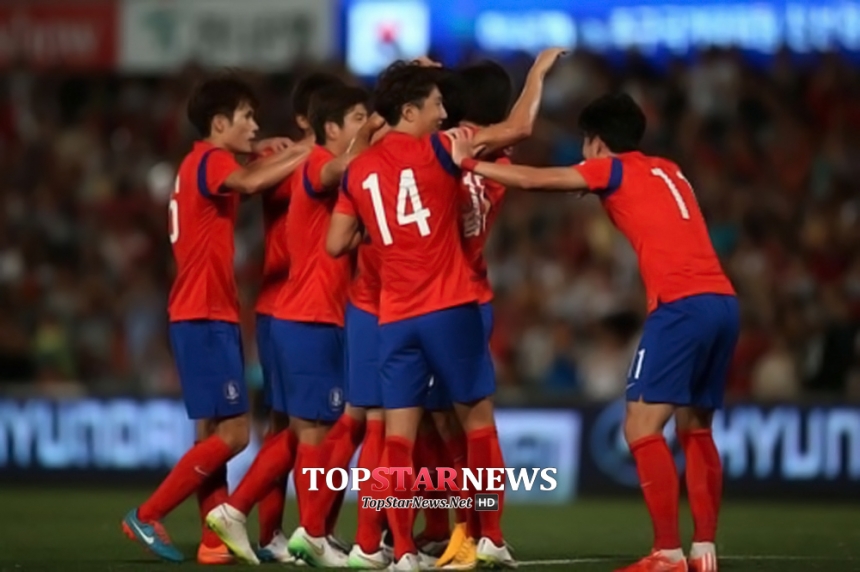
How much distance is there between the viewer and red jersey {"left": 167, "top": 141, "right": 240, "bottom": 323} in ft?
34.0

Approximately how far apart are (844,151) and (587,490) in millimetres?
4941

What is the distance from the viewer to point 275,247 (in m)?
10.7

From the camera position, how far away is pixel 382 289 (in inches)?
370

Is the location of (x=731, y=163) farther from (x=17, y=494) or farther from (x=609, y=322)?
(x=17, y=494)

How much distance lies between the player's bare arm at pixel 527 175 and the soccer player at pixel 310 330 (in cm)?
109

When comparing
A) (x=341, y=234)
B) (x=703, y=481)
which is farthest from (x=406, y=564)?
(x=341, y=234)

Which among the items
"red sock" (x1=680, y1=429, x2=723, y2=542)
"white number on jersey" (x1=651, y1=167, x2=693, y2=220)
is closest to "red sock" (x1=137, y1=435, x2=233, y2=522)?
"red sock" (x1=680, y1=429, x2=723, y2=542)

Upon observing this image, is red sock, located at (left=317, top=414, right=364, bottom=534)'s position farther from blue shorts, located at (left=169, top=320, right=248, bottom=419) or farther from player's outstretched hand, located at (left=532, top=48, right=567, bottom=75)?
player's outstretched hand, located at (left=532, top=48, right=567, bottom=75)

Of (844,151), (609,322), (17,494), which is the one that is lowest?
(17,494)

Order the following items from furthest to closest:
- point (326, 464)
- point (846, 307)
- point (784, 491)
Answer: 1. point (846, 307)
2. point (784, 491)
3. point (326, 464)

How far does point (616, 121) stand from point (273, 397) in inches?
100

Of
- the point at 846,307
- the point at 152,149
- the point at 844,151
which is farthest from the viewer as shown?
the point at 152,149

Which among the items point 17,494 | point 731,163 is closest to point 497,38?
point 731,163

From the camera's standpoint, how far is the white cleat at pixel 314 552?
32.5 ft
